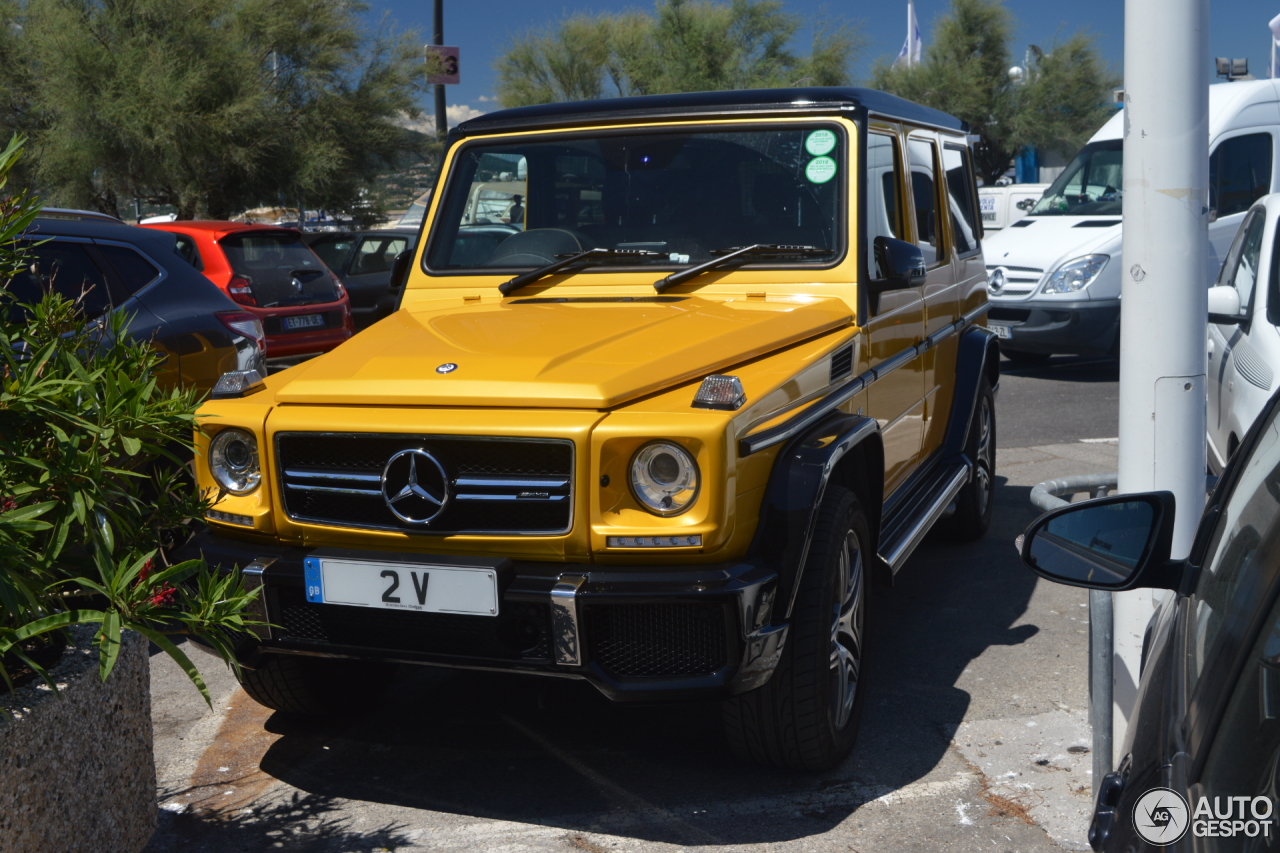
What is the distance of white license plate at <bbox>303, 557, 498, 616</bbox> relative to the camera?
2990 millimetres

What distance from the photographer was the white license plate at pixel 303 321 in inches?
409

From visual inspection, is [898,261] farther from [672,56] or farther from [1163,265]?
[672,56]

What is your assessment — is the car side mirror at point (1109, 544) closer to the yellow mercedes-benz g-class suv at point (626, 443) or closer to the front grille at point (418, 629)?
the yellow mercedes-benz g-class suv at point (626, 443)

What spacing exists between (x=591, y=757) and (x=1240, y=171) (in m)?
9.86

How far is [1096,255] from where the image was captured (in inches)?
442

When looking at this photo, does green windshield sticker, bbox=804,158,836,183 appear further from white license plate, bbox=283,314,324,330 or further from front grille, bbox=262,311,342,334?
white license plate, bbox=283,314,324,330

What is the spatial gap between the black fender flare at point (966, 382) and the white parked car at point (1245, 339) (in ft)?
3.24

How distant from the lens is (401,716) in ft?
13.5

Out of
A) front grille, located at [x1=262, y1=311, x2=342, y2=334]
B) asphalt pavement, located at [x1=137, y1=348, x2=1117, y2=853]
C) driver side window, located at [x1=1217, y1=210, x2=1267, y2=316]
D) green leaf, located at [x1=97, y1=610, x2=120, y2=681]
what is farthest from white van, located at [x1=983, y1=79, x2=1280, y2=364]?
green leaf, located at [x1=97, y1=610, x2=120, y2=681]

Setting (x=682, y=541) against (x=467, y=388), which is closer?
(x=682, y=541)

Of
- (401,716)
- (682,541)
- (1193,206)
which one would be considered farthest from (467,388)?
(1193,206)

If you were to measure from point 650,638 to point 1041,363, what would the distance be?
10.7 meters

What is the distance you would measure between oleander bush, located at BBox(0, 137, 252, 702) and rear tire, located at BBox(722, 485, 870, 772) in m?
1.36

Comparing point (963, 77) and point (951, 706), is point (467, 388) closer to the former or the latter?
point (951, 706)
